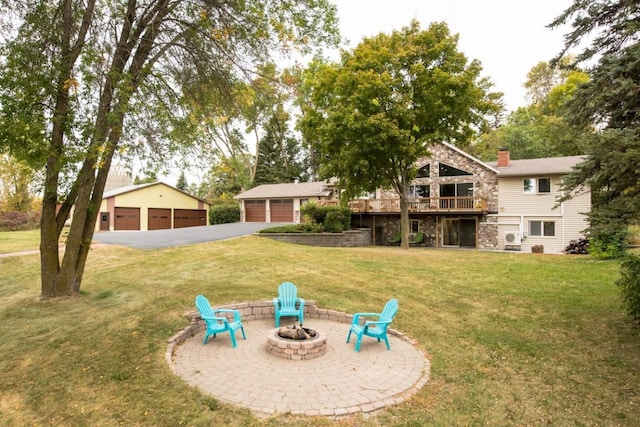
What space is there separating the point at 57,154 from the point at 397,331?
289 inches

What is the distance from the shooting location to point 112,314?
23.1 feet

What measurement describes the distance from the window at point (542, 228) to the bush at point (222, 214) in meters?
24.3

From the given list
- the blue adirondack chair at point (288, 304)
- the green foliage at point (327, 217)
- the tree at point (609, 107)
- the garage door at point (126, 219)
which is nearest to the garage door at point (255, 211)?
the garage door at point (126, 219)

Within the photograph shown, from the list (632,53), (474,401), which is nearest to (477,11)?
(632,53)

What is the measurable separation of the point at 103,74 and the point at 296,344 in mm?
5991

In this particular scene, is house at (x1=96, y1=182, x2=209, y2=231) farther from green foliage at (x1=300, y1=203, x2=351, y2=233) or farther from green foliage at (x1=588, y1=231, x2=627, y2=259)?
green foliage at (x1=588, y1=231, x2=627, y2=259)

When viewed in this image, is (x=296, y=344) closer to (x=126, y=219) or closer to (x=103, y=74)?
(x=103, y=74)

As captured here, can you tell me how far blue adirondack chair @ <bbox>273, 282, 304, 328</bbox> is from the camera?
7.45m

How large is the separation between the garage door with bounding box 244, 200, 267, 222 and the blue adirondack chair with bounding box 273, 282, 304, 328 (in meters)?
25.4

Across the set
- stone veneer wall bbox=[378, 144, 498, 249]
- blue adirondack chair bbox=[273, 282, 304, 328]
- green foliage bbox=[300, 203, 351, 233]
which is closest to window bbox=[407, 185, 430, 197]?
stone veneer wall bbox=[378, 144, 498, 249]

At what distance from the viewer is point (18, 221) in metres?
29.0

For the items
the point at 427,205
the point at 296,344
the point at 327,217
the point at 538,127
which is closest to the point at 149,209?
the point at 327,217

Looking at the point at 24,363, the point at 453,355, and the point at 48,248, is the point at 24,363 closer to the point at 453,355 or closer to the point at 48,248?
the point at 48,248

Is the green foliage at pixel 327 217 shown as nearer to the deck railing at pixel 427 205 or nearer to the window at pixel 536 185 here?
the deck railing at pixel 427 205
